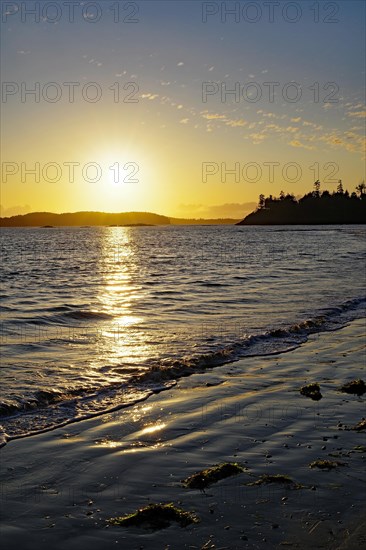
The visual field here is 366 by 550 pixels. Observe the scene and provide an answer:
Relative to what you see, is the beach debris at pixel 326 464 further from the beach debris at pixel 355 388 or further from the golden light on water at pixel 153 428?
the beach debris at pixel 355 388

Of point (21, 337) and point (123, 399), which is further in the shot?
point (21, 337)

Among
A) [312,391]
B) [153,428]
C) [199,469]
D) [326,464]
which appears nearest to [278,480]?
[326,464]

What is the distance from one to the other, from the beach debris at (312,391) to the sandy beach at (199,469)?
0.10m

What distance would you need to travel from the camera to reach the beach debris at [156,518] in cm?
489

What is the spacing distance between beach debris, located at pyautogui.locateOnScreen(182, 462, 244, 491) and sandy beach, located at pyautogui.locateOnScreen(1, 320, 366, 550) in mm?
92

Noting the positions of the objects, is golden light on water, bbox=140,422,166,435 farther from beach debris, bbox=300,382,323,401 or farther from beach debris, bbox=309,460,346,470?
beach debris, bbox=300,382,323,401

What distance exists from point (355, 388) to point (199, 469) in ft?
13.7

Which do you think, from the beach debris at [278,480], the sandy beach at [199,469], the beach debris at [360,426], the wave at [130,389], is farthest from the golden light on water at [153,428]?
the beach debris at [360,426]

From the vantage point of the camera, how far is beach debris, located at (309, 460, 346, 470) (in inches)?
236

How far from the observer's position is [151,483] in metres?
5.75

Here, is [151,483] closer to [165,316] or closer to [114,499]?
[114,499]

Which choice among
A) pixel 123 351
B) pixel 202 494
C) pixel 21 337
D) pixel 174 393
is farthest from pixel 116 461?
pixel 21 337

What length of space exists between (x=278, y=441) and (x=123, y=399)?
3.38 metres

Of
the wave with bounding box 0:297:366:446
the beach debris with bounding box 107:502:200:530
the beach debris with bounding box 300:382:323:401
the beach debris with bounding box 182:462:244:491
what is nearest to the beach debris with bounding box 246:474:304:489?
the beach debris with bounding box 182:462:244:491
